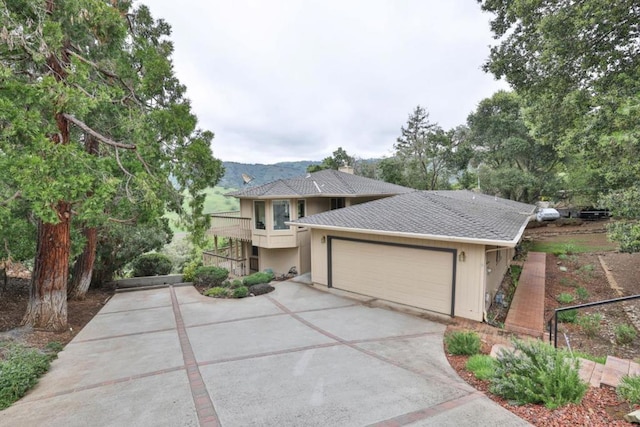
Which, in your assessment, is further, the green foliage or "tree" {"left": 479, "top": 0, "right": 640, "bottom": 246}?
"tree" {"left": 479, "top": 0, "right": 640, "bottom": 246}

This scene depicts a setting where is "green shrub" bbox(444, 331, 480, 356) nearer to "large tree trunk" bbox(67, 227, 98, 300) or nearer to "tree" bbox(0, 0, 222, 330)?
"tree" bbox(0, 0, 222, 330)

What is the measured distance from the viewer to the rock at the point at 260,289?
11054 mm

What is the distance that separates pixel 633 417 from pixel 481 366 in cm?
196

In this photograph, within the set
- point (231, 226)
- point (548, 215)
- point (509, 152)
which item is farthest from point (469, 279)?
point (548, 215)

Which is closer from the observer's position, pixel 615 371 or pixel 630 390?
pixel 630 390

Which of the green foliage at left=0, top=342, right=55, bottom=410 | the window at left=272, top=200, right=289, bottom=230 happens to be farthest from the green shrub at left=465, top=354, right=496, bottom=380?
the window at left=272, top=200, right=289, bottom=230

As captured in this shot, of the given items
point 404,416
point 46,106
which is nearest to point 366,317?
point 404,416

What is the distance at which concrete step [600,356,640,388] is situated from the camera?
4.38 m

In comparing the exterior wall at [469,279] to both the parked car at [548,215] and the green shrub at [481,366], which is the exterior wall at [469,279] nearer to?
the green shrub at [481,366]

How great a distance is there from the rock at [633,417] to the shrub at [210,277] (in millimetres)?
11847

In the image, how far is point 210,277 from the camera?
12.7 meters

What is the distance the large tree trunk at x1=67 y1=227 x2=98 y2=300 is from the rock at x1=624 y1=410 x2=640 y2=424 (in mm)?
13990

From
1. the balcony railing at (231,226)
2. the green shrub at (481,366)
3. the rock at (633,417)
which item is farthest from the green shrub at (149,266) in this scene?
the rock at (633,417)

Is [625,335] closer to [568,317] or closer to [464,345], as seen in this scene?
[568,317]
